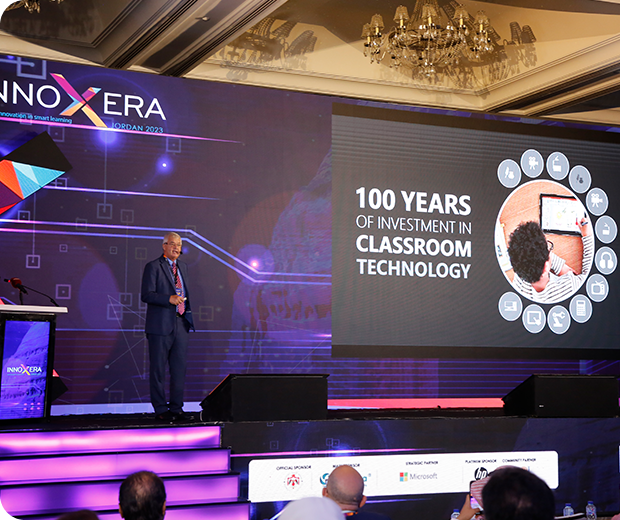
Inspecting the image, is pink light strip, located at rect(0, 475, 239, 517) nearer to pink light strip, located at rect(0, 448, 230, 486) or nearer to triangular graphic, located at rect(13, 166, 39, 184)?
pink light strip, located at rect(0, 448, 230, 486)

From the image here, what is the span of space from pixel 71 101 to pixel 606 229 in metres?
5.48

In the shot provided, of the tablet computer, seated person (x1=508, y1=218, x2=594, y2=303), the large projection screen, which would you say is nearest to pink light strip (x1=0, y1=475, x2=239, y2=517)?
the large projection screen

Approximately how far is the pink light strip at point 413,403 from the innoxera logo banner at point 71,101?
3.08 m

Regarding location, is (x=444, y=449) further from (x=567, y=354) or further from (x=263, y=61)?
(x=263, y=61)

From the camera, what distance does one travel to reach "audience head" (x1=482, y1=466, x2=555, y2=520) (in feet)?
5.49

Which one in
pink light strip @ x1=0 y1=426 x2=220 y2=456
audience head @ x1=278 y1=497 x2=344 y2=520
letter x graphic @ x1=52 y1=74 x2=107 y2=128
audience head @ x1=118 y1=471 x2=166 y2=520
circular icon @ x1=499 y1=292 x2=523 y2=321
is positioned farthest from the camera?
circular icon @ x1=499 y1=292 x2=523 y2=321

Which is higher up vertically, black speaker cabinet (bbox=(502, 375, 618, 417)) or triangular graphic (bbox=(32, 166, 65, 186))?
triangular graphic (bbox=(32, 166, 65, 186))

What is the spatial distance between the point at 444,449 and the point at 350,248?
7.32 ft

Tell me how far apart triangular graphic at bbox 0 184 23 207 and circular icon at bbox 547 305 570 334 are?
514cm

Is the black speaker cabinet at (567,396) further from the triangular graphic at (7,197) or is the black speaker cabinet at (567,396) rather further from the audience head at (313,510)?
the triangular graphic at (7,197)

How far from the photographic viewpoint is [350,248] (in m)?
6.90

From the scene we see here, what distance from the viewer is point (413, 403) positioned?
7035mm

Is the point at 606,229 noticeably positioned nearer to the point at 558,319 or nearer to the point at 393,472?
the point at 558,319

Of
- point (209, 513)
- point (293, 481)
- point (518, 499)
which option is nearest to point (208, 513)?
point (209, 513)
